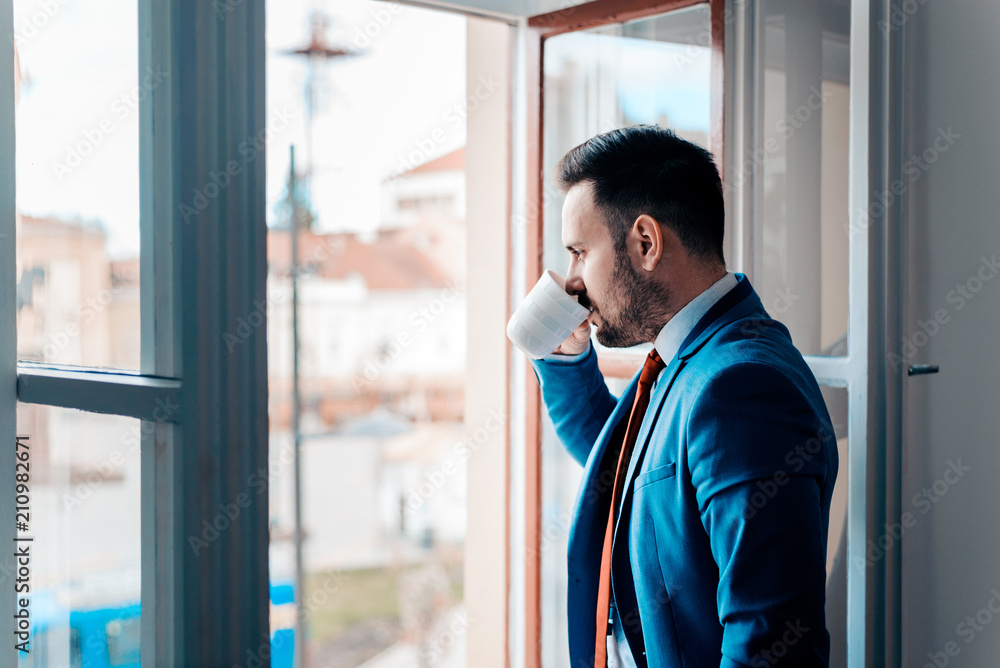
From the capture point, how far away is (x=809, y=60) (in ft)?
4.47

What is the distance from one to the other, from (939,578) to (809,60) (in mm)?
881

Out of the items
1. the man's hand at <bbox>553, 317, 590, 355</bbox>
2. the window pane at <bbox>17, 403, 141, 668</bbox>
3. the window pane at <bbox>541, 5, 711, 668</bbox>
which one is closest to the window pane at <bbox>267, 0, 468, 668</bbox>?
the window pane at <bbox>541, 5, 711, 668</bbox>

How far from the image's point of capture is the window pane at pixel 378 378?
1322cm

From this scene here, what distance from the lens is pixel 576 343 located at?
55.7 inches

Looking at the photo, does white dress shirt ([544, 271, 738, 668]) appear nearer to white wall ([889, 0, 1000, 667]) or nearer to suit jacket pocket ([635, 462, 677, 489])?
suit jacket pocket ([635, 462, 677, 489])

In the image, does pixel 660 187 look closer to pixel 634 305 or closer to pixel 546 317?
pixel 634 305

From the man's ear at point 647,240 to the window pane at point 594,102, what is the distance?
17.3 inches

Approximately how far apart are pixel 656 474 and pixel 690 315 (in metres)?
0.25

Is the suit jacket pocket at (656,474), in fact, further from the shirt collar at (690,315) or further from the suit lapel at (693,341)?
the shirt collar at (690,315)

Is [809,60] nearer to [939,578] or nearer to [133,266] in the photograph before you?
[939,578]

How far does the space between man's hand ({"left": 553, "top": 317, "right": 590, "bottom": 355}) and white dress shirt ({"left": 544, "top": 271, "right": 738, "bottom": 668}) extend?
184mm

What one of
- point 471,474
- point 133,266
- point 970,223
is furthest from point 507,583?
point 133,266

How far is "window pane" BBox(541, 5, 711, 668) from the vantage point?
1.58m

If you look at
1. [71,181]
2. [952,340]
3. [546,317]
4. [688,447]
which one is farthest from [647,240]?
[71,181]
